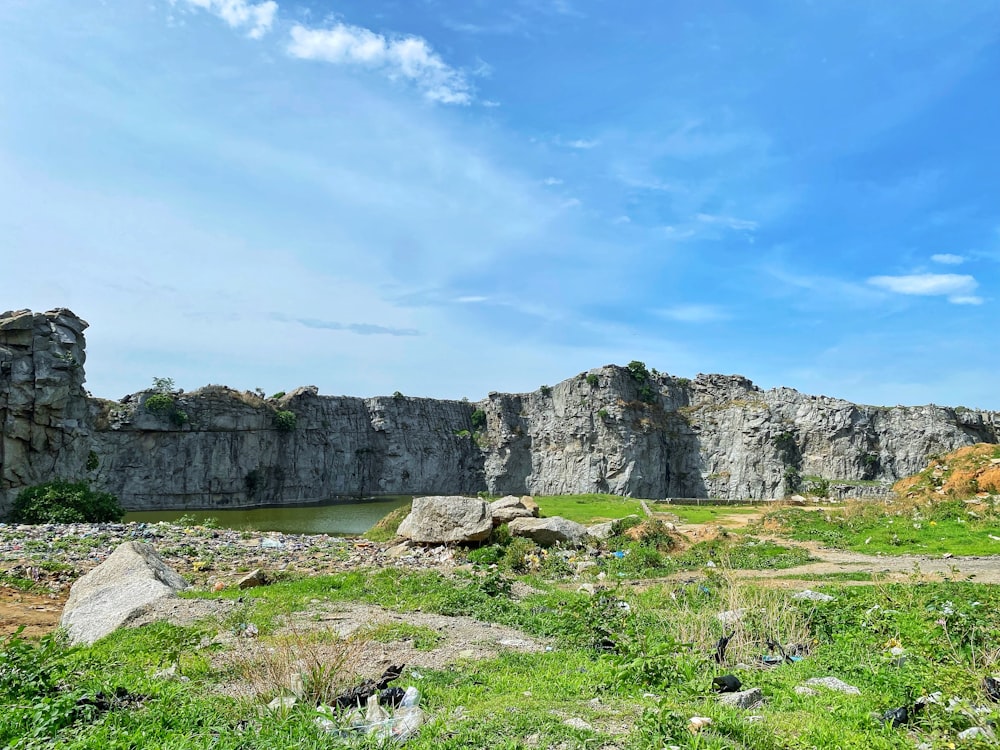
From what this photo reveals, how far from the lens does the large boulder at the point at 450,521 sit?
19.4 m

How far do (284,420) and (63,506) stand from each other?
4885 cm

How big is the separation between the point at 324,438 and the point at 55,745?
8087cm

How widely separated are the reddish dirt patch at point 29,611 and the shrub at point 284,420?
65595mm

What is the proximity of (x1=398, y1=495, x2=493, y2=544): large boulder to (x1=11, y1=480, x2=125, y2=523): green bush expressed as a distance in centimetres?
1841

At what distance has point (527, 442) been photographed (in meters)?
86.9

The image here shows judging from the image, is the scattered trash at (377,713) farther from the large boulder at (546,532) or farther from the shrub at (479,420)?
the shrub at (479,420)

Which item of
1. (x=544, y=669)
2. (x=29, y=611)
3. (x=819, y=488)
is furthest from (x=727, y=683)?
(x=819, y=488)

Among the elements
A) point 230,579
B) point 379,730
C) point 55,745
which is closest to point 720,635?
point 379,730

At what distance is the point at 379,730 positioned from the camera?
5574 millimetres

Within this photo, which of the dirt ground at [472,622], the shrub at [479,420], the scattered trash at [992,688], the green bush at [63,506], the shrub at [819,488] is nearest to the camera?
the scattered trash at [992,688]

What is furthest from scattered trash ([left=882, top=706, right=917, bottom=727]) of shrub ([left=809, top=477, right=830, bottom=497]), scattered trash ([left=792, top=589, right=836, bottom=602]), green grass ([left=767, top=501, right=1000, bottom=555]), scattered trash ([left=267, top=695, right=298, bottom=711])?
shrub ([left=809, top=477, right=830, bottom=497])

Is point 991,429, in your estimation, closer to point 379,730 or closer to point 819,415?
point 819,415

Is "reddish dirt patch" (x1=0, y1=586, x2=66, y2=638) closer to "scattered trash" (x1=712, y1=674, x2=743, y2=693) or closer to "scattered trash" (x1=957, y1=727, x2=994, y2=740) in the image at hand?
"scattered trash" (x1=712, y1=674, x2=743, y2=693)

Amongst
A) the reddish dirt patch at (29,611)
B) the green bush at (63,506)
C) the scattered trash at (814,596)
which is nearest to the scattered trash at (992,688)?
the scattered trash at (814,596)
